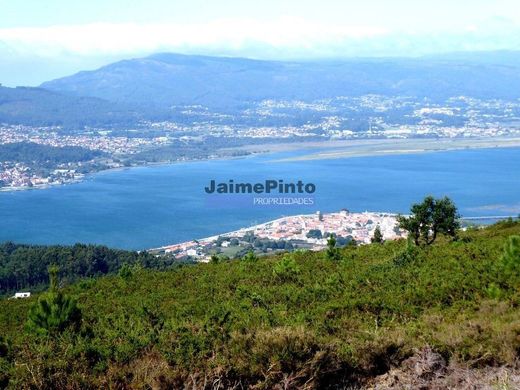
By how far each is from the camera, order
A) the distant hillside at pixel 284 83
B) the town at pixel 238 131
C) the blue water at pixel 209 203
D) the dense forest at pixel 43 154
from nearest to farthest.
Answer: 1. the blue water at pixel 209 203
2. the town at pixel 238 131
3. the dense forest at pixel 43 154
4. the distant hillside at pixel 284 83

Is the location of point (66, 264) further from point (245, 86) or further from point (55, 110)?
point (245, 86)

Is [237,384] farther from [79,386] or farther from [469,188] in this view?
[469,188]

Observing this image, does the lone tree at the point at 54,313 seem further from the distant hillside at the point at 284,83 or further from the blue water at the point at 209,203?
the distant hillside at the point at 284,83

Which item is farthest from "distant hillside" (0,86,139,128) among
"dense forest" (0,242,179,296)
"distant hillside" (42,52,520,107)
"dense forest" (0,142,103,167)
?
"dense forest" (0,242,179,296)

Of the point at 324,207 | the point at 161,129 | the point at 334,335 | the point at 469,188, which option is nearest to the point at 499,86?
the point at 161,129

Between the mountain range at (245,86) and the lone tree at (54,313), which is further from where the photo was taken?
the mountain range at (245,86)

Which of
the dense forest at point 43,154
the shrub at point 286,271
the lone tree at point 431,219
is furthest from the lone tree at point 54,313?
the dense forest at point 43,154

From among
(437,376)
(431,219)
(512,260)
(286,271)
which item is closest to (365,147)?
(431,219)
